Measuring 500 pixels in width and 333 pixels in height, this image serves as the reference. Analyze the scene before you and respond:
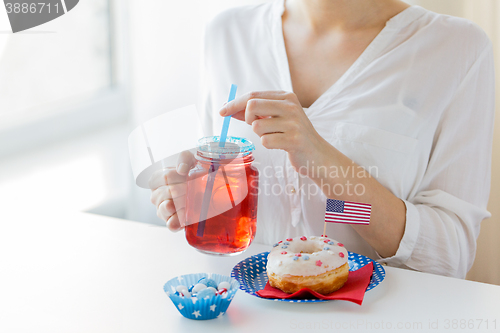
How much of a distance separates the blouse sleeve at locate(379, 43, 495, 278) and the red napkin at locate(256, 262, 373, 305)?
0.21 m

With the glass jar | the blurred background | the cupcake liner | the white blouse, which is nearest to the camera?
the cupcake liner

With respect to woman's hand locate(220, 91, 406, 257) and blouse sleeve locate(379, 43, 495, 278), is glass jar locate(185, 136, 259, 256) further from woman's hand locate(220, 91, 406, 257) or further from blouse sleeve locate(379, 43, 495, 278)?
blouse sleeve locate(379, 43, 495, 278)

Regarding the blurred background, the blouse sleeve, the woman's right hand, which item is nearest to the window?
the blurred background

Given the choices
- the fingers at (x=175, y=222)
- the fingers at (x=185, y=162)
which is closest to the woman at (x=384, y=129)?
the fingers at (x=175, y=222)

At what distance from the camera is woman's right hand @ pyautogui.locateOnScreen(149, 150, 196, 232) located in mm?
828

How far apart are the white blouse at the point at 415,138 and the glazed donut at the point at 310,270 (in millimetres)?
271

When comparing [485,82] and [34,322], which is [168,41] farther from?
[34,322]

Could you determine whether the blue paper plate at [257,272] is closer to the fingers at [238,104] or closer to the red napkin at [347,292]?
the red napkin at [347,292]

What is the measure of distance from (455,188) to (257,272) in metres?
0.50

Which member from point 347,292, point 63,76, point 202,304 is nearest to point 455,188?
point 347,292

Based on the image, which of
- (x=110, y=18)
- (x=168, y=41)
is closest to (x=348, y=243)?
(x=168, y=41)

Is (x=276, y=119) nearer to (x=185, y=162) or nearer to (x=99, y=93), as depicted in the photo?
(x=185, y=162)

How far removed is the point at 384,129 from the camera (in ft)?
3.40

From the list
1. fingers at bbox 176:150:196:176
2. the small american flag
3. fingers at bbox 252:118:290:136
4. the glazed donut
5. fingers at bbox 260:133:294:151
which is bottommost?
the glazed donut
